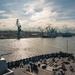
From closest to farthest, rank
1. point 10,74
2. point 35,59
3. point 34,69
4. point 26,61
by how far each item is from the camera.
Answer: point 10,74
point 34,69
point 26,61
point 35,59

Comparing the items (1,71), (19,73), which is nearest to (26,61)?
(19,73)

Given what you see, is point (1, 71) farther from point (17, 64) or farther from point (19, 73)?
point (17, 64)

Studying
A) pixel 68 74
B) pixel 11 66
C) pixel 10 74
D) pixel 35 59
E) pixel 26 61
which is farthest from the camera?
pixel 35 59

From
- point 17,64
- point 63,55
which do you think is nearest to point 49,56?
A: point 63,55

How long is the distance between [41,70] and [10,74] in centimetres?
1873

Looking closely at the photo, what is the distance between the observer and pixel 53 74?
3259 centimetres

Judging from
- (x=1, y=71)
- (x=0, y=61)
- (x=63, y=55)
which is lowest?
(x=63, y=55)

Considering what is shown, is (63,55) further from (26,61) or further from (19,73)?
(19,73)

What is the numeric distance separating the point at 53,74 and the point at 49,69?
468 cm

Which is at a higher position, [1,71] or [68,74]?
[1,71]

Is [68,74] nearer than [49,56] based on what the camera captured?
Yes

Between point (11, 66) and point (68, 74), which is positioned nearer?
point (68, 74)

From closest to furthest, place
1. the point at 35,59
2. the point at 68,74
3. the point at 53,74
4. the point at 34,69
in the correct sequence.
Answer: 1. the point at 53,74
2. the point at 68,74
3. the point at 34,69
4. the point at 35,59

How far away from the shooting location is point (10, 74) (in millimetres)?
19594
